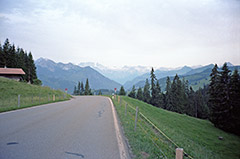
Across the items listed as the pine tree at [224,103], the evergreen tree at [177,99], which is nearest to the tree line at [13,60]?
the evergreen tree at [177,99]

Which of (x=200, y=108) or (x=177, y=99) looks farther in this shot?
(x=200, y=108)

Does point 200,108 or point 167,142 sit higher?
point 167,142

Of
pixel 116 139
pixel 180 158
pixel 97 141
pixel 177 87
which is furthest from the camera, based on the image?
pixel 177 87

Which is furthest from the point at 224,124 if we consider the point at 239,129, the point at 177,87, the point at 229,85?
the point at 177,87

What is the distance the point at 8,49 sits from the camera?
58781 mm

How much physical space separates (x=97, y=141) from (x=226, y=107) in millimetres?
36733

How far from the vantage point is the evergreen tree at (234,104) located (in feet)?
109

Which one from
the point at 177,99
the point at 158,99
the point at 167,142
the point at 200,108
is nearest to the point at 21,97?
the point at 167,142

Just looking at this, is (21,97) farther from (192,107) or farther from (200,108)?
(200,108)

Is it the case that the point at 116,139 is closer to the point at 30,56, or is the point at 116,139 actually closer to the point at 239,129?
the point at 239,129

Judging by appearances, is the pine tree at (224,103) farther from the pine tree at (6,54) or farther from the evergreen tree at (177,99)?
the pine tree at (6,54)

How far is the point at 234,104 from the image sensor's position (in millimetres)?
34531

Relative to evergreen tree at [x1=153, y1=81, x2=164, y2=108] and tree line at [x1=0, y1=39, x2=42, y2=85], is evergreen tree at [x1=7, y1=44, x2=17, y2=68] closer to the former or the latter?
tree line at [x1=0, y1=39, x2=42, y2=85]

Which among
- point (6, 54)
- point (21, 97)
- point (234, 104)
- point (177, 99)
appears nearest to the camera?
point (21, 97)
